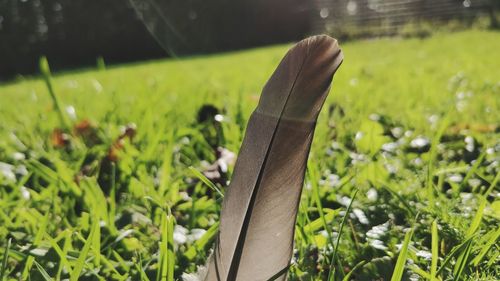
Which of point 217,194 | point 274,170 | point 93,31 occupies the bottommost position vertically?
point 93,31

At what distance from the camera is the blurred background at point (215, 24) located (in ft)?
40.5

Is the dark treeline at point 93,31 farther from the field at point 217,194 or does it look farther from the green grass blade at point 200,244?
the green grass blade at point 200,244

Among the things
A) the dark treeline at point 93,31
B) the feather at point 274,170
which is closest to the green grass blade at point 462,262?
the feather at point 274,170

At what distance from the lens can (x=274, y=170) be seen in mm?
750

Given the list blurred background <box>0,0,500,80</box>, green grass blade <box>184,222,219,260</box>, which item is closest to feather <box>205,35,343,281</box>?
green grass blade <box>184,222,219,260</box>

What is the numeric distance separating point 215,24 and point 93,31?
3.51m

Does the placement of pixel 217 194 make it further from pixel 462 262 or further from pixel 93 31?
pixel 93 31

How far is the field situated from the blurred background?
9055mm

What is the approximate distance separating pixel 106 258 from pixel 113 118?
1.19m

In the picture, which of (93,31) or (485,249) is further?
(93,31)

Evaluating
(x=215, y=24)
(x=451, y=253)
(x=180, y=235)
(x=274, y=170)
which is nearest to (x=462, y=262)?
(x=451, y=253)

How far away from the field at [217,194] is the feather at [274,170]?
0.17 meters

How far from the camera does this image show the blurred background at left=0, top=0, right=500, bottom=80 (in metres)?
12.4

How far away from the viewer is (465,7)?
47.5 feet
